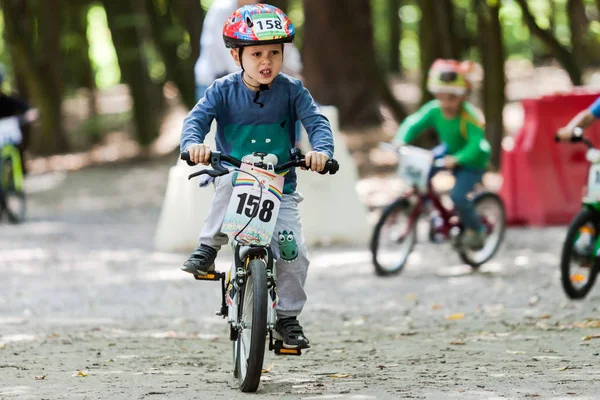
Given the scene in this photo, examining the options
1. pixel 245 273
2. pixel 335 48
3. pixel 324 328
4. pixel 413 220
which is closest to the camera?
pixel 245 273

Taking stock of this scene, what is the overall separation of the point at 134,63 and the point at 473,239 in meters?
16.0

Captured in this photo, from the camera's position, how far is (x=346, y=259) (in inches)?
471

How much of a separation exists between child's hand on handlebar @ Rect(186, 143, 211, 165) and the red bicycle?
4.97 metres

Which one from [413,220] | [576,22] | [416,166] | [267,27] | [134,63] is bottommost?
[413,220]

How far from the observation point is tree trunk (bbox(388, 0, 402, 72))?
3369cm

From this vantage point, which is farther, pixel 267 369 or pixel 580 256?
pixel 580 256

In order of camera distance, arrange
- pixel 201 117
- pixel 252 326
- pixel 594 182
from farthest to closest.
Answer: pixel 594 182 < pixel 201 117 < pixel 252 326

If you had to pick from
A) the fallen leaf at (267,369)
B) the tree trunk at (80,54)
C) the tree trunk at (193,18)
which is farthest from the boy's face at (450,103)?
the tree trunk at (80,54)

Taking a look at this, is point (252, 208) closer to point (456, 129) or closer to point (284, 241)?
point (284, 241)

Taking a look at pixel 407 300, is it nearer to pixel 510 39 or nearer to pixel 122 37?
pixel 122 37

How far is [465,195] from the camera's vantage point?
1080 cm

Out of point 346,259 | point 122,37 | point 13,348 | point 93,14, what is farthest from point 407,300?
point 93,14

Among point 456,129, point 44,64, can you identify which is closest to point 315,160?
point 456,129

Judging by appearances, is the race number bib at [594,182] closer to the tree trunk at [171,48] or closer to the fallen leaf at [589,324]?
the fallen leaf at [589,324]
